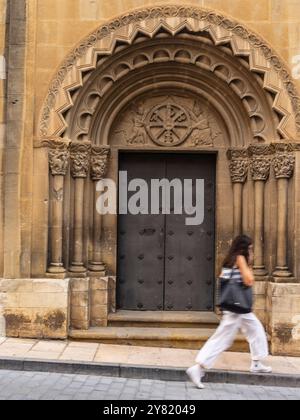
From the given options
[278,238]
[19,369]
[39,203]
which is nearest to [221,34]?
[278,238]

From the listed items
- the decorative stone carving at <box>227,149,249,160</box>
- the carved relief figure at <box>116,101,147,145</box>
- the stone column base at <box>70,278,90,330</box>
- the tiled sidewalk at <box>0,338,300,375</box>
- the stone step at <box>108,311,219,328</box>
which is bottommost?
the tiled sidewalk at <box>0,338,300,375</box>

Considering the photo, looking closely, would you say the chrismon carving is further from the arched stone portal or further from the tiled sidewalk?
the tiled sidewalk

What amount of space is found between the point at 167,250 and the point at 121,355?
7.97 ft

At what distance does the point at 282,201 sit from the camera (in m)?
8.86

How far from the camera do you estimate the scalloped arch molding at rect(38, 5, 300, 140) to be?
8789 mm

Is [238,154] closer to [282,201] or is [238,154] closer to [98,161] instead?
[282,201]

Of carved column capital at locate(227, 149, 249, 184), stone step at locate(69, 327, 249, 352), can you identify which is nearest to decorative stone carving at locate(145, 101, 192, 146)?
carved column capital at locate(227, 149, 249, 184)

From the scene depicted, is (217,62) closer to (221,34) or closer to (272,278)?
(221,34)

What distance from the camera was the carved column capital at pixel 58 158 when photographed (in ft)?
28.9

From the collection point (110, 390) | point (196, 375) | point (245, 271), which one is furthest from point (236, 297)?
point (110, 390)

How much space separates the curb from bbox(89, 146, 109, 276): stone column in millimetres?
2352

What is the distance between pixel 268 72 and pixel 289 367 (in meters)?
4.38

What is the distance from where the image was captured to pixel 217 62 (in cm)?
912

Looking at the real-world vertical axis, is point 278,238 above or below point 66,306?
above
